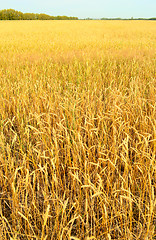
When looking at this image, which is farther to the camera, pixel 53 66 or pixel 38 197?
pixel 53 66

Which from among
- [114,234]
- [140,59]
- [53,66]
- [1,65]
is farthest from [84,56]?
[114,234]

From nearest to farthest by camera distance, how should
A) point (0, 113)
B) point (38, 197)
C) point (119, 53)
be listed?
point (38, 197) < point (0, 113) < point (119, 53)

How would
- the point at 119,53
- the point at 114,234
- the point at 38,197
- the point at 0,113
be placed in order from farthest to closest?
the point at 119,53 < the point at 0,113 < the point at 38,197 < the point at 114,234

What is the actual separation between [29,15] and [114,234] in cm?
4247

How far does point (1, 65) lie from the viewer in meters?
3.58

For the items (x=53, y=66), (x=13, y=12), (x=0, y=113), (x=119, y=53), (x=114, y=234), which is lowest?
(x=114, y=234)

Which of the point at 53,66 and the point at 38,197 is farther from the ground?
the point at 53,66

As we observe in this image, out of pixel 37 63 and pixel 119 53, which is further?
pixel 119 53

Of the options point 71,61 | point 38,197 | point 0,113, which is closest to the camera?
point 38,197

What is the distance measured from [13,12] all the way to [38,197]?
40.5m

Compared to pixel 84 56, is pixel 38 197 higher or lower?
lower

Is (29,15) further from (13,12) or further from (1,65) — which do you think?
(1,65)

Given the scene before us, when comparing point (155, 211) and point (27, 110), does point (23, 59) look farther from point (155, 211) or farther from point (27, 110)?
point (155, 211)

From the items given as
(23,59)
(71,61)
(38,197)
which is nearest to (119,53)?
(71,61)
